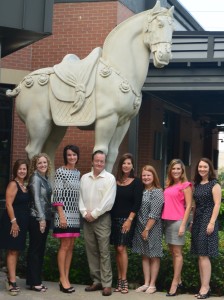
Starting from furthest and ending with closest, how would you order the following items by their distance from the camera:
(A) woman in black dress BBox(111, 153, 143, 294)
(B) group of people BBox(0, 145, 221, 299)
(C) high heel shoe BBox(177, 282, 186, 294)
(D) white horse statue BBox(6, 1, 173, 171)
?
(D) white horse statue BBox(6, 1, 173, 171)
(C) high heel shoe BBox(177, 282, 186, 294)
(A) woman in black dress BBox(111, 153, 143, 294)
(B) group of people BBox(0, 145, 221, 299)

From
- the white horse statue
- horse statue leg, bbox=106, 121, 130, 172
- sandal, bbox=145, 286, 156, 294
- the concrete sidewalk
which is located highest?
the white horse statue

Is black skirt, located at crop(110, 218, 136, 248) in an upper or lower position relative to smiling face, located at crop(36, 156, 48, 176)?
lower

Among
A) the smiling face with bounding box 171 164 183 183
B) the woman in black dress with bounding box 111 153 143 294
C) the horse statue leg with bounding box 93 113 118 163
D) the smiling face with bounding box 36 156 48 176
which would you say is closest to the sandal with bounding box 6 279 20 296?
the woman in black dress with bounding box 111 153 143 294

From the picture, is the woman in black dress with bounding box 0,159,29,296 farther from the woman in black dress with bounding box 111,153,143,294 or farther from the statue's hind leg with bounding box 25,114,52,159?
the statue's hind leg with bounding box 25,114,52,159

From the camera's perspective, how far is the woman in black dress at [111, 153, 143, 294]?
768 centimetres

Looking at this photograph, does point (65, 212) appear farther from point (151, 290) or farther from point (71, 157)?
point (151, 290)

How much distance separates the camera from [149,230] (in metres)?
7.82

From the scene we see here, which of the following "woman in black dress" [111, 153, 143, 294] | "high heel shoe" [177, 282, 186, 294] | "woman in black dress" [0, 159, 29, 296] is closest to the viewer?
"woman in black dress" [0, 159, 29, 296]

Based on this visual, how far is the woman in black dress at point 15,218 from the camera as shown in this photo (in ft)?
24.4

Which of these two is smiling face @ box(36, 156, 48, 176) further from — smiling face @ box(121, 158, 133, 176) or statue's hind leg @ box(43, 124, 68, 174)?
statue's hind leg @ box(43, 124, 68, 174)

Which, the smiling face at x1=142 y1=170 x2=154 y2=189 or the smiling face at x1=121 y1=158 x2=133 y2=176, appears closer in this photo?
the smiling face at x1=121 y1=158 x2=133 y2=176

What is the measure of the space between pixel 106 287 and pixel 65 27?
9.42 meters

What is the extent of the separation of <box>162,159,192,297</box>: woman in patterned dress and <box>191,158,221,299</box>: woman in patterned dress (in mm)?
145

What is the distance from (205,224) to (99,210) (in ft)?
4.22
